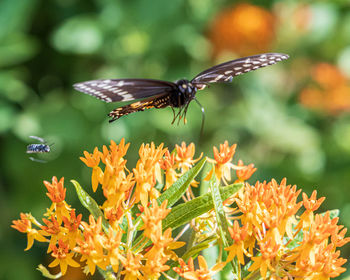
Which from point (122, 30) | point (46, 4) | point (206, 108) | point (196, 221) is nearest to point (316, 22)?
point (206, 108)

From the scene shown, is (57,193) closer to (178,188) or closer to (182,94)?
(178,188)

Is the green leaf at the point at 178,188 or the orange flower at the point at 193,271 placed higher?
the green leaf at the point at 178,188

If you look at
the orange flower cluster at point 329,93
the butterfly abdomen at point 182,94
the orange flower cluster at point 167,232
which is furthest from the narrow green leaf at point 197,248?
the orange flower cluster at point 329,93

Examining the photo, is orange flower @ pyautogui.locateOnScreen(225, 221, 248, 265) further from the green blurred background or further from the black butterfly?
the green blurred background

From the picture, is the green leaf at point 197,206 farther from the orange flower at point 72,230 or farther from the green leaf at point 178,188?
the orange flower at point 72,230

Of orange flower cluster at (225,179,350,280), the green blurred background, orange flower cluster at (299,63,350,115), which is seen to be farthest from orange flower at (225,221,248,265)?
orange flower cluster at (299,63,350,115)

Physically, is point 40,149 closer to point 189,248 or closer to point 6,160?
point 189,248

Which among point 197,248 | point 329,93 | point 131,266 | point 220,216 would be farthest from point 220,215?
point 329,93

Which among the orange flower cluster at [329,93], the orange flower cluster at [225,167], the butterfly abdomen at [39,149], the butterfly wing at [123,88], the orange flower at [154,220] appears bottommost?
the orange flower cluster at [329,93]
